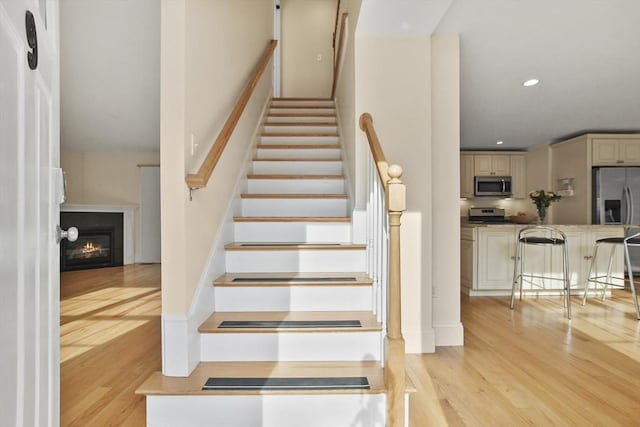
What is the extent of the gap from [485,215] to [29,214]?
7.71m

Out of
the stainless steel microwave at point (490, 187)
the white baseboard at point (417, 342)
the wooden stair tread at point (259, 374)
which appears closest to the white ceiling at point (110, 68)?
the wooden stair tread at point (259, 374)

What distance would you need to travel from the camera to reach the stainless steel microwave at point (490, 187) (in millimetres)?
7301

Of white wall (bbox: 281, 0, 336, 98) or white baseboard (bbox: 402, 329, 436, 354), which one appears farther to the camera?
white wall (bbox: 281, 0, 336, 98)

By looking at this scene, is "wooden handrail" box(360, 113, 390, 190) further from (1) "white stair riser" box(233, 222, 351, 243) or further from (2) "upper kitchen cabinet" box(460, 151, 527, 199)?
(2) "upper kitchen cabinet" box(460, 151, 527, 199)

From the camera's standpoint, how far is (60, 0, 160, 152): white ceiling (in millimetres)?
2916

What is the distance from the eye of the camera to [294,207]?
3230 millimetres

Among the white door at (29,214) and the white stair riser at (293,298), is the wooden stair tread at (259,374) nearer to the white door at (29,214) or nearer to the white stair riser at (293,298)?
the white stair riser at (293,298)

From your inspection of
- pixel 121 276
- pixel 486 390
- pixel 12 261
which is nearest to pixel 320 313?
pixel 486 390

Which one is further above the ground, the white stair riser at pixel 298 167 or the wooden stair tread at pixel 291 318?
the white stair riser at pixel 298 167

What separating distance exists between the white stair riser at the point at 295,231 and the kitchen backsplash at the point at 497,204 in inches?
210

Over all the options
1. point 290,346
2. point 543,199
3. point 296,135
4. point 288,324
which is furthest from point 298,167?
point 543,199

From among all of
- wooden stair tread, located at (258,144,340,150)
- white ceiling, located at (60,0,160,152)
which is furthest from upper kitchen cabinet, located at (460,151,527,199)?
white ceiling, located at (60,0,160,152)

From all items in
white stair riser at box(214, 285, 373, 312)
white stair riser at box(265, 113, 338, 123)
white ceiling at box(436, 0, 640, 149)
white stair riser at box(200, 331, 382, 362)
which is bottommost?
white stair riser at box(200, 331, 382, 362)

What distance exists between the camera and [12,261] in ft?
2.64
